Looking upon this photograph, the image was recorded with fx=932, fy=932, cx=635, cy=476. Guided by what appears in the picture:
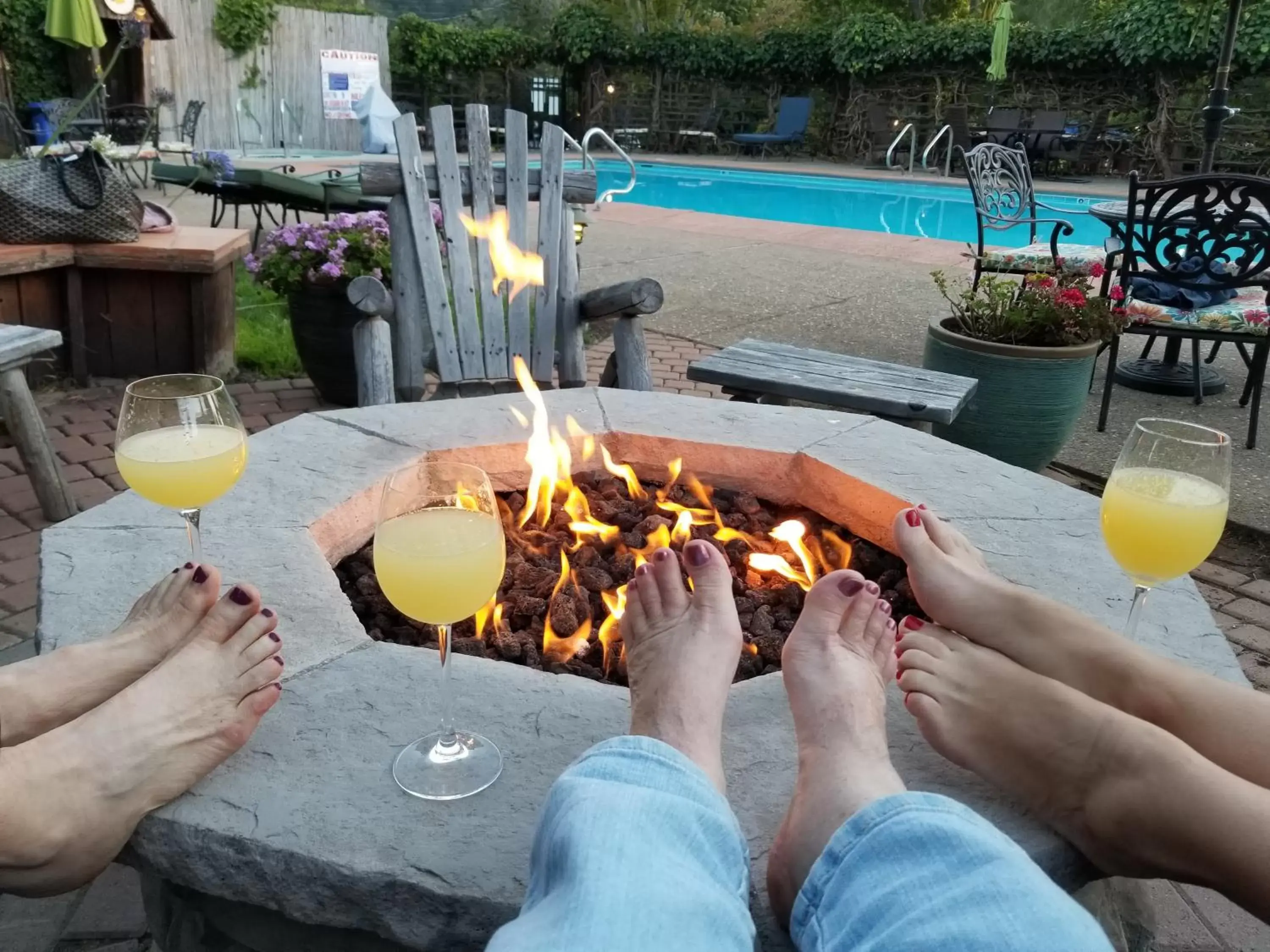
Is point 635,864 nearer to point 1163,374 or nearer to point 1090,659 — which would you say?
point 1090,659

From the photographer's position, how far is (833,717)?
131cm

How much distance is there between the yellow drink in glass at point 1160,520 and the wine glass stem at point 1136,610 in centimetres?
2

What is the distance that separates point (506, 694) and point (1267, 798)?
3.28ft

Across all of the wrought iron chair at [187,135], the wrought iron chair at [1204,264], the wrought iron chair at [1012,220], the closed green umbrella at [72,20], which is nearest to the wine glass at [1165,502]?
the wrought iron chair at [1012,220]

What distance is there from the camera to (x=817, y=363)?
11.0 ft

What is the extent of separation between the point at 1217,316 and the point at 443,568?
421cm

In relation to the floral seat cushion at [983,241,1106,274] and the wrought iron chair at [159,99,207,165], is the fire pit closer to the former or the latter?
the floral seat cushion at [983,241,1106,274]

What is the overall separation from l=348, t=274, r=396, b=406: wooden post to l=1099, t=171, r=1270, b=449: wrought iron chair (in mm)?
3063

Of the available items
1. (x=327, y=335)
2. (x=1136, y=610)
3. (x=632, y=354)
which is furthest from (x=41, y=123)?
(x=1136, y=610)

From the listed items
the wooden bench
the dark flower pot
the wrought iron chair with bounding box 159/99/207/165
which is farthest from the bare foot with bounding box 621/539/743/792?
the wrought iron chair with bounding box 159/99/207/165

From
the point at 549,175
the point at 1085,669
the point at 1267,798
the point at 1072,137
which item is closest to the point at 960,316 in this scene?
the point at 549,175

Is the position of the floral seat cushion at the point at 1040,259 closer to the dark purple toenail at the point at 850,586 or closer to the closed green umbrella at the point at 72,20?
the dark purple toenail at the point at 850,586

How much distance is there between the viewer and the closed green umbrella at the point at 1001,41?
14703 mm

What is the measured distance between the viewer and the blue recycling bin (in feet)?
42.7
